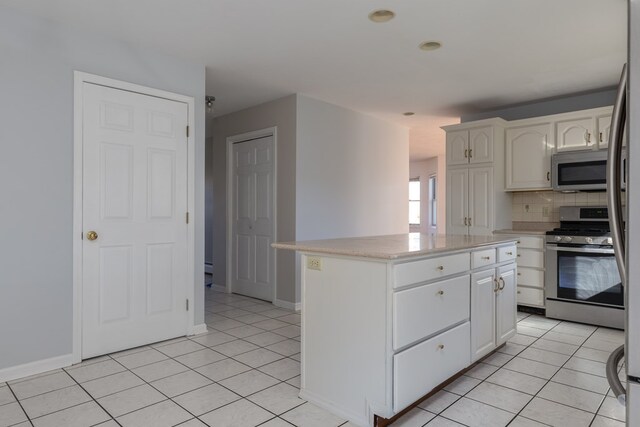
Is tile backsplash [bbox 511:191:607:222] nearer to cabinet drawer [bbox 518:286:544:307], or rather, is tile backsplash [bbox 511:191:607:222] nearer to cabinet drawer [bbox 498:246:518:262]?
cabinet drawer [bbox 518:286:544:307]

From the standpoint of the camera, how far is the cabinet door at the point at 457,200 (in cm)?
478

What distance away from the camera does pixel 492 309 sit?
2873 mm

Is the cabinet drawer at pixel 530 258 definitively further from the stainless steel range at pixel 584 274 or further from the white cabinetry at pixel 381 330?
the white cabinetry at pixel 381 330

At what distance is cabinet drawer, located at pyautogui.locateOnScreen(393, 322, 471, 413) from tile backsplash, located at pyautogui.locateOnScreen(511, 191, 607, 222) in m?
2.80

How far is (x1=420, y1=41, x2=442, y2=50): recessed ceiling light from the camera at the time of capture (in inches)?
121

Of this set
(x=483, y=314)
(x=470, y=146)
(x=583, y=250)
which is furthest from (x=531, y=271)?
(x=483, y=314)

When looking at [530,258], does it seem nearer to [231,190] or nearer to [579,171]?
[579,171]

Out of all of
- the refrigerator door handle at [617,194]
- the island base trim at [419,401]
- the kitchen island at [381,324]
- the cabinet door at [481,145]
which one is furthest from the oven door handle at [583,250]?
the refrigerator door handle at [617,194]

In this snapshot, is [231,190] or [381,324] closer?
[381,324]

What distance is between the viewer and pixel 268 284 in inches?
190

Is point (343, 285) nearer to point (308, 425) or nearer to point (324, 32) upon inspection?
point (308, 425)

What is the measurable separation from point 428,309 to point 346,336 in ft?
1.55

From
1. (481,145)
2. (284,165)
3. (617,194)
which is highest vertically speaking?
(481,145)

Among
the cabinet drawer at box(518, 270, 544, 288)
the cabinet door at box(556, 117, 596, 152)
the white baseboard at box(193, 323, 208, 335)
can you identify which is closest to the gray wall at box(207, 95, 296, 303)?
the white baseboard at box(193, 323, 208, 335)
